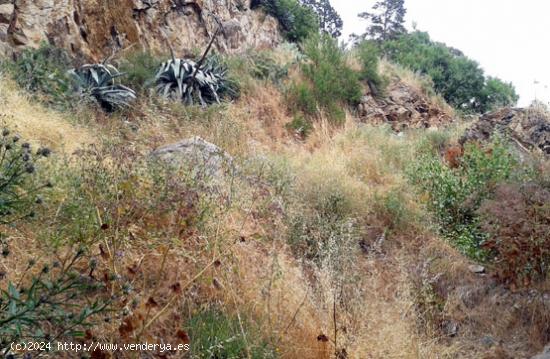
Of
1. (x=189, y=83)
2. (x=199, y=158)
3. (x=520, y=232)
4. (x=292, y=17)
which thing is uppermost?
(x=292, y=17)

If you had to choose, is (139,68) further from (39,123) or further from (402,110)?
(402,110)

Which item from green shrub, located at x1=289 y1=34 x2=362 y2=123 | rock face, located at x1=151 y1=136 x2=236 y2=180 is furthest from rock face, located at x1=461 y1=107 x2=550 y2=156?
rock face, located at x1=151 y1=136 x2=236 y2=180

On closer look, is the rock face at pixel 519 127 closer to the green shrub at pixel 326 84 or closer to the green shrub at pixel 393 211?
the green shrub at pixel 326 84

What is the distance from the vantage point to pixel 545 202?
427 centimetres

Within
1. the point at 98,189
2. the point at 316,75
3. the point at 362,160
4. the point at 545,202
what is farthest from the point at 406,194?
the point at 316,75

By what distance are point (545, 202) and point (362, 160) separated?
2862 mm

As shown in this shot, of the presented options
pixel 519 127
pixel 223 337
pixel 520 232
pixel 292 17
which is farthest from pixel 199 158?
pixel 292 17

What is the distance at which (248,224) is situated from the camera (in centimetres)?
403

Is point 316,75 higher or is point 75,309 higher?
point 316,75

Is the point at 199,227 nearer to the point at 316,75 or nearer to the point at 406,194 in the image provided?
the point at 406,194

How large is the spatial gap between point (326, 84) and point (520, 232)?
6640 mm

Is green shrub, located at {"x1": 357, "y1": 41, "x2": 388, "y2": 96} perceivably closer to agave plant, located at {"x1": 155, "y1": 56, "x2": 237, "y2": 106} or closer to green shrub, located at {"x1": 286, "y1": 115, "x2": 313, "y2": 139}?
green shrub, located at {"x1": 286, "y1": 115, "x2": 313, "y2": 139}

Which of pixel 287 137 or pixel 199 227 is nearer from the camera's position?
pixel 199 227

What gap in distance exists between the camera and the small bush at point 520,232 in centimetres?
412
